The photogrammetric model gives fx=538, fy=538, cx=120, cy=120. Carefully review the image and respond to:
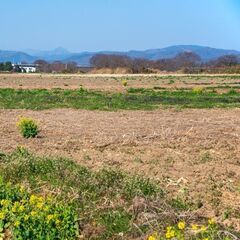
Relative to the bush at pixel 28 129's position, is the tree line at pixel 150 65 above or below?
below

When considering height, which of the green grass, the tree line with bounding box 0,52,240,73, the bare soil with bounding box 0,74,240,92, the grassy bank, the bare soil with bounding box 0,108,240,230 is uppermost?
the grassy bank

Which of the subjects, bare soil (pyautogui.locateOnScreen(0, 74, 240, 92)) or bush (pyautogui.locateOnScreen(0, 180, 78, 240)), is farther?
bare soil (pyautogui.locateOnScreen(0, 74, 240, 92))

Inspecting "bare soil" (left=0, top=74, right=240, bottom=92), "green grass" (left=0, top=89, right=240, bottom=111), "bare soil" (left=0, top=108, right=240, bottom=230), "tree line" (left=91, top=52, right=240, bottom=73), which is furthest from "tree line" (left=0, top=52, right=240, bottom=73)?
"bare soil" (left=0, top=108, right=240, bottom=230)

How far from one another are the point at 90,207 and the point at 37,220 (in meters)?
0.90

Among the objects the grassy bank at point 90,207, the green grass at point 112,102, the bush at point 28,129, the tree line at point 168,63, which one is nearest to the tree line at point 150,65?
the tree line at point 168,63

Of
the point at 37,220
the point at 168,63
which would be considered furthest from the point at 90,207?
the point at 168,63

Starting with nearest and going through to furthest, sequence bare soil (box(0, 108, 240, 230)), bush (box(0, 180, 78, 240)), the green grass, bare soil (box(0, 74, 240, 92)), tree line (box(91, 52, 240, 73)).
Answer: bush (box(0, 180, 78, 240)) → bare soil (box(0, 108, 240, 230)) → the green grass → bare soil (box(0, 74, 240, 92)) → tree line (box(91, 52, 240, 73))

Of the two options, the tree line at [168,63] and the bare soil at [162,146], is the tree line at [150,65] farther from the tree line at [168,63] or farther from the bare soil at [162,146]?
the bare soil at [162,146]

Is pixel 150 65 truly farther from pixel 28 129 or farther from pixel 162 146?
pixel 162 146

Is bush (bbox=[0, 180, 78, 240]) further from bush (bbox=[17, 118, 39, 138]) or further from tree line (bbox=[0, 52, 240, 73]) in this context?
tree line (bbox=[0, 52, 240, 73])

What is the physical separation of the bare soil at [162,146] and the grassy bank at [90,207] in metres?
0.51

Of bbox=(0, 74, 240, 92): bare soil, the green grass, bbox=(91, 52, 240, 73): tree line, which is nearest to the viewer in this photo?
the green grass

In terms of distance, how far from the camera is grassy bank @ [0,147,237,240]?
529 centimetres

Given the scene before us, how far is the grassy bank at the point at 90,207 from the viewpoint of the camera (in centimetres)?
529
